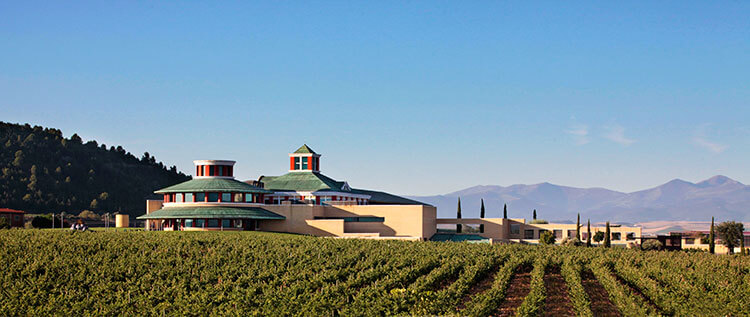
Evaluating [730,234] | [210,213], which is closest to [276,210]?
[210,213]

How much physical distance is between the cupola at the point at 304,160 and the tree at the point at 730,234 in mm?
47984

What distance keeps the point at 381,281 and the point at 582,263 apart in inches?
638

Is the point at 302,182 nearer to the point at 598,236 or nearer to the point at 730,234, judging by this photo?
the point at 598,236

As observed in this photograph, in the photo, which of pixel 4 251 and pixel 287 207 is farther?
pixel 287 207

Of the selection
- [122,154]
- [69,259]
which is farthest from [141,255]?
[122,154]

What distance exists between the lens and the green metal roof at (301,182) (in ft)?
293

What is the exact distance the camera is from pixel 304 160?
95812 millimetres

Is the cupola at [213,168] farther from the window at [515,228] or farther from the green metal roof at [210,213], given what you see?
the window at [515,228]

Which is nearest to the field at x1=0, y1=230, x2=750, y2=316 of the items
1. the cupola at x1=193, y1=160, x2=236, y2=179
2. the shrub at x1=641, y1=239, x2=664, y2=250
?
the cupola at x1=193, y1=160, x2=236, y2=179

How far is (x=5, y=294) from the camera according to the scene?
44375mm

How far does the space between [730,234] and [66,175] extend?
112 meters

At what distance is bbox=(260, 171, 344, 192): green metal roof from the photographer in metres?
89.2

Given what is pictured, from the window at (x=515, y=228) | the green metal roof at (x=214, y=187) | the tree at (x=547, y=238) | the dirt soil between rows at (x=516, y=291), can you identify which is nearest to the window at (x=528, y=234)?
the window at (x=515, y=228)

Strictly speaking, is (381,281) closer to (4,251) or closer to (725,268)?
(725,268)
